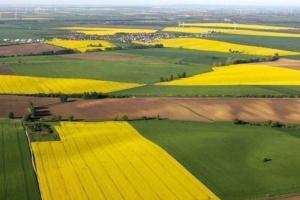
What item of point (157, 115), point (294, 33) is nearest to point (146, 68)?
point (157, 115)

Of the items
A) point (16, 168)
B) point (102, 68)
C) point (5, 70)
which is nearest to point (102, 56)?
point (102, 68)

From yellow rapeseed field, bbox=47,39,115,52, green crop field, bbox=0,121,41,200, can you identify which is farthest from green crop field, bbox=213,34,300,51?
green crop field, bbox=0,121,41,200

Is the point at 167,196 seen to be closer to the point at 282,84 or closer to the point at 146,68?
the point at 282,84

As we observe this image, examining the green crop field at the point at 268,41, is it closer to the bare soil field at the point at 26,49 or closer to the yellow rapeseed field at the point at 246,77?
the yellow rapeseed field at the point at 246,77

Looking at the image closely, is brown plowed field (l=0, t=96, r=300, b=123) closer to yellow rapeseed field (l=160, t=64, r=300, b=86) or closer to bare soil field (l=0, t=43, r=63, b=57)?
yellow rapeseed field (l=160, t=64, r=300, b=86)

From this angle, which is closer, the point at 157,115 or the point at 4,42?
the point at 157,115
